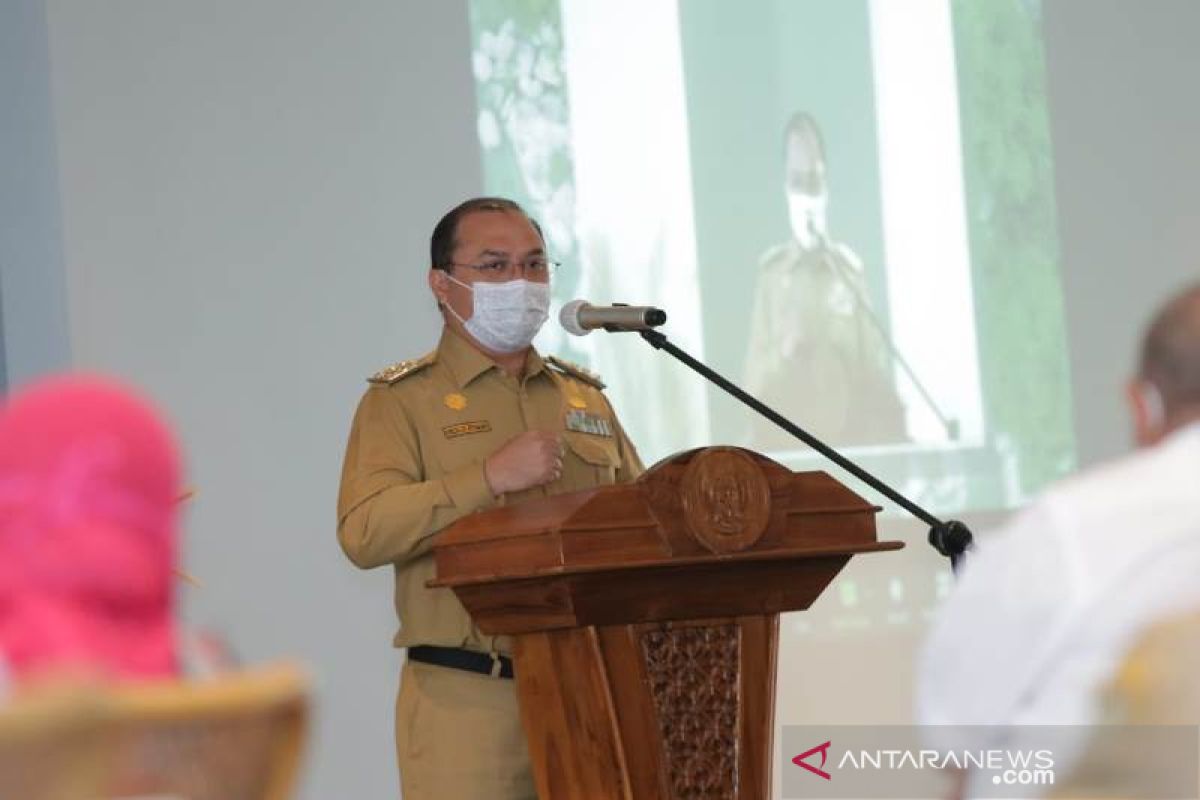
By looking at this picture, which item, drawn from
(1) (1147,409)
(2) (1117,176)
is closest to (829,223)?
(2) (1117,176)

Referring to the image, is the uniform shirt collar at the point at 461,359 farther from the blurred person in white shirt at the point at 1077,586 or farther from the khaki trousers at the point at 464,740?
the blurred person in white shirt at the point at 1077,586

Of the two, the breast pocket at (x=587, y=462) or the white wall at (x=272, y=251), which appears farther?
the white wall at (x=272, y=251)

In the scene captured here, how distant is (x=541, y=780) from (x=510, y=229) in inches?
44.6

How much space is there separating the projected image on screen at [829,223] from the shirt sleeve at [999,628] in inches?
143

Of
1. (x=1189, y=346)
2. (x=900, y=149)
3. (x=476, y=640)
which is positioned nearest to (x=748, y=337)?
(x=900, y=149)

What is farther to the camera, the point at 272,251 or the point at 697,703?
the point at 272,251

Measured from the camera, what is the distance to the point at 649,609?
10.5 ft

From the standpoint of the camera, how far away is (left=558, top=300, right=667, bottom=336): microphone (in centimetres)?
347

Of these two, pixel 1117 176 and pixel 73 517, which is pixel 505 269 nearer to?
pixel 73 517

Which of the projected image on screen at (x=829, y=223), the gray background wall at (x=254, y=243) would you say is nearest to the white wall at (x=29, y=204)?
the gray background wall at (x=254, y=243)

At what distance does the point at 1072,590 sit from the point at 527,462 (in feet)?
5.21

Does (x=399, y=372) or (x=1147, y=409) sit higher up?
(x=399, y=372)

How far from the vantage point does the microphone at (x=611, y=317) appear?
3.47 meters

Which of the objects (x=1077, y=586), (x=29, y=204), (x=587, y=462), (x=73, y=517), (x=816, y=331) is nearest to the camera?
(x=73, y=517)
